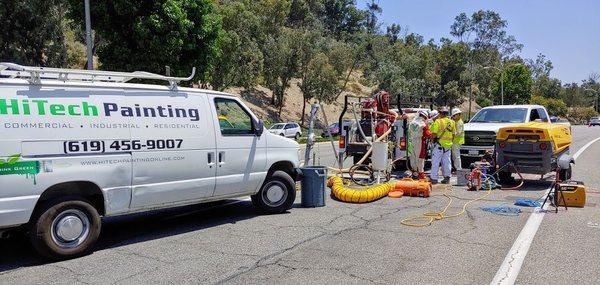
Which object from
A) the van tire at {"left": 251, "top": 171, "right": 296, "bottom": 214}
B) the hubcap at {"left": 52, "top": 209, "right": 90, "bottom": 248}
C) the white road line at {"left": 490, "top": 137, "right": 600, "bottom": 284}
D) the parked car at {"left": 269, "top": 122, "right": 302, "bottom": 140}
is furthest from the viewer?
the parked car at {"left": 269, "top": 122, "right": 302, "bottom": 140}

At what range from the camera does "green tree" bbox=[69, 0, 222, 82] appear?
19.9 metres

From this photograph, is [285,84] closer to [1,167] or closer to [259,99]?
[259,99]

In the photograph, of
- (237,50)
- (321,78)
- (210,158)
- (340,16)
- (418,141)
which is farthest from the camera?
(340,16)

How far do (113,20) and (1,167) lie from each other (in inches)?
640

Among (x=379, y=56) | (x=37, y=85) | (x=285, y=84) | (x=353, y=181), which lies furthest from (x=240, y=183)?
(x=379, y=56)

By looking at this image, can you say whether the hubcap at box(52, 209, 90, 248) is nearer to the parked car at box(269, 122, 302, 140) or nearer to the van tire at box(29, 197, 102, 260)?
the van tire at box(29, 197, 102, 260)

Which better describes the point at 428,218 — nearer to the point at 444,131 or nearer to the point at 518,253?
the point at 518,253

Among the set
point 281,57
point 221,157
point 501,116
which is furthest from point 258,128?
point 281,57

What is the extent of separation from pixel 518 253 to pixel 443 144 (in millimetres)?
6201

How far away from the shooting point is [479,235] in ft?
23.7

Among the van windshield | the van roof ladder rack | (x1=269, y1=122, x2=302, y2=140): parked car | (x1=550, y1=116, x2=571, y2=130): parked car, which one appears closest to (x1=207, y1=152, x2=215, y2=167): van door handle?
the van roof ladder rack

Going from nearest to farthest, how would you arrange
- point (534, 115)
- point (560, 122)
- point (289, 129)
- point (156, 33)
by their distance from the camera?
1. point (560, 122)
2. point (534, 115)
3. point (156, 33)
4. point (289, 129)

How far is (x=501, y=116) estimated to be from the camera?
15.8 meters

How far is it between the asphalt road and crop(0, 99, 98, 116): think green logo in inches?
68.6
